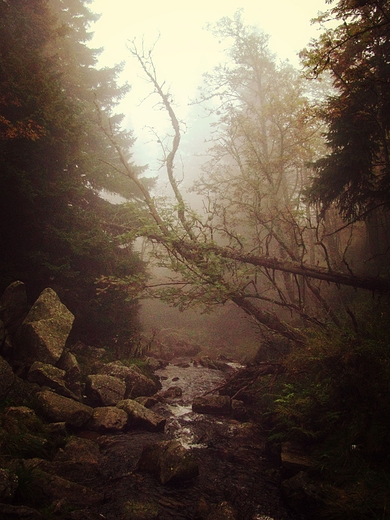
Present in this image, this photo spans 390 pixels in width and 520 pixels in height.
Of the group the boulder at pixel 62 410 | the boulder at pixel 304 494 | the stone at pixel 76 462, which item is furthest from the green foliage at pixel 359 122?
the boulder at pixel 62 410

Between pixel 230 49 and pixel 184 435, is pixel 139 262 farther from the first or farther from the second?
pixel 230 49

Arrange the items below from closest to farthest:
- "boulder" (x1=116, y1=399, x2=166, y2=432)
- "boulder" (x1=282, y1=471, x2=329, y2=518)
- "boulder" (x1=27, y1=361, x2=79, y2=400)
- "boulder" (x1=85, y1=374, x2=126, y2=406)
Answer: "boulder" (x1=282, y1=471, x2=329, y2=518) → "boulder" (x1=27, y1=361, x2=79, y2=400) → "boulder" (x1=116, y1=399, x2=166, y2=432) → "boulder" (x1=85, y1=374, x2=126, y2=406)

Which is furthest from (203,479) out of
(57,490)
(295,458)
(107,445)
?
(57,490)

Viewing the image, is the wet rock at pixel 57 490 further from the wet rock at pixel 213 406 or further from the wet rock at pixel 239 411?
the wet rock at pixel 239 411

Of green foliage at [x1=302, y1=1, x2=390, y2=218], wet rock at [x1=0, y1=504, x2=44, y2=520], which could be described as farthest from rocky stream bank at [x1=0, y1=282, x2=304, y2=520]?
green foliage at [x1=302, y1=1, x2=390, y2=218]

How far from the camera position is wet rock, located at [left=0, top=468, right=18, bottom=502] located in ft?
10.5

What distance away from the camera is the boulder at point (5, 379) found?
529 centimetres

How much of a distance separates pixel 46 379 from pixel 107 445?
215 cm

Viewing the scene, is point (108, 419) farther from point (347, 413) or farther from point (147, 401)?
point (347, 413)

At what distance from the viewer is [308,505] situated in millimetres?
4090

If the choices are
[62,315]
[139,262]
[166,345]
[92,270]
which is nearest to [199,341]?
[166,345]

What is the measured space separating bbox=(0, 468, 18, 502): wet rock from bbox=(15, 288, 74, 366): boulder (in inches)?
152

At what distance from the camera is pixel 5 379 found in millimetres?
5359

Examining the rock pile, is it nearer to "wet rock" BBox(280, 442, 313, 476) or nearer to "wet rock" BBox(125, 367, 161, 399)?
"wet rock" BBox(125, 367, 161, 399)
